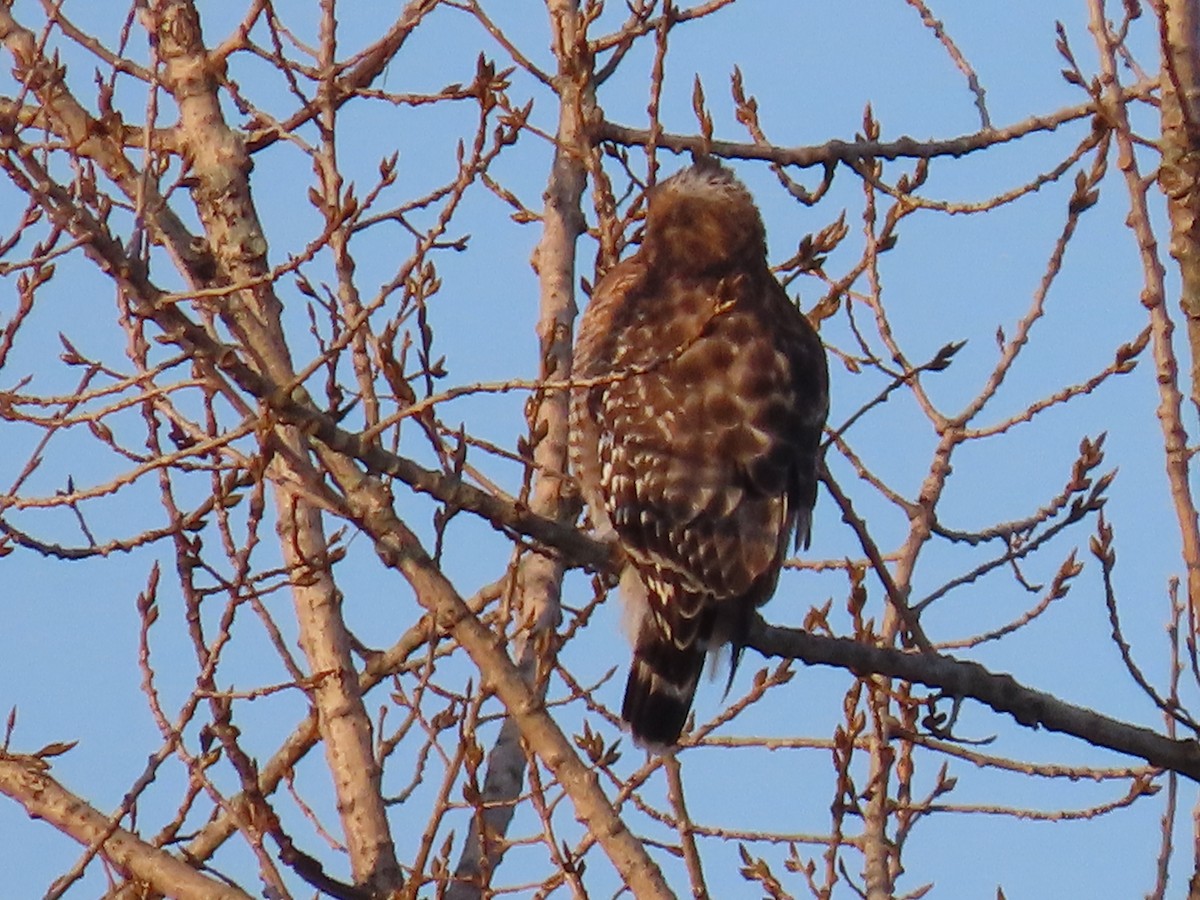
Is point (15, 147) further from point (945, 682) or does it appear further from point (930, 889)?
point (930, 889)

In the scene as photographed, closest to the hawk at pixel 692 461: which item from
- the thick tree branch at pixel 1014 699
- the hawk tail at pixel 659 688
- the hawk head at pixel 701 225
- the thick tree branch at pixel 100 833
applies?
the hawk tail at pixel 659 688

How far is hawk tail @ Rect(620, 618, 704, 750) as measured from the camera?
15.5 feet

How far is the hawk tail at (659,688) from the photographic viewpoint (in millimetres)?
4727

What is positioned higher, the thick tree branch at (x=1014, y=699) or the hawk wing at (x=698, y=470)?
the hawk wing at (x=698, y=470)

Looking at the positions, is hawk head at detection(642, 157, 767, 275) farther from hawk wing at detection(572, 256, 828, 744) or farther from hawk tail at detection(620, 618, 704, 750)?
hawk tail at detection(620, 618, 704, 750)

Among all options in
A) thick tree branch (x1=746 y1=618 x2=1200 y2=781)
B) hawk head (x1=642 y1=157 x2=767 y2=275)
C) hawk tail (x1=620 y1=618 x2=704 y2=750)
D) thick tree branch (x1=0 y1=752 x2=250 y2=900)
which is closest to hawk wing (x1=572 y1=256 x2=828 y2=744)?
hawk tail (x1=620 y1=618 x2=704 y2=750)

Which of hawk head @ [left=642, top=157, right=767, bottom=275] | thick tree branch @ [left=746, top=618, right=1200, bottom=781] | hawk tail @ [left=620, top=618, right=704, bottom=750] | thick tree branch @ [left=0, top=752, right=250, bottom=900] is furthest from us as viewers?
hawk head @ [left=642, top=157, right=767, bottom=275]

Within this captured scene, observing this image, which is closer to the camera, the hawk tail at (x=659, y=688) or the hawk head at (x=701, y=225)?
the hawk tail at (x=659, y=688)

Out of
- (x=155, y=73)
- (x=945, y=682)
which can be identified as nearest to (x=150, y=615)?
(x=155, y=73)

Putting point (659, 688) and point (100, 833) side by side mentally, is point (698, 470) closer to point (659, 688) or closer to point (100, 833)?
point (659, 688)

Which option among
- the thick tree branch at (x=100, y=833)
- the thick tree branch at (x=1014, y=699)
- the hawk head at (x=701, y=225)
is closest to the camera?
the thick tree branch at (x=100, y=833)

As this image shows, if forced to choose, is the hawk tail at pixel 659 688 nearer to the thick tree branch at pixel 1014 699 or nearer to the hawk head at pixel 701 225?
the thick tree branch at pixel 1014 699

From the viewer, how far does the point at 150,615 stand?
427cm

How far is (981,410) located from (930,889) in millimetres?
1185
